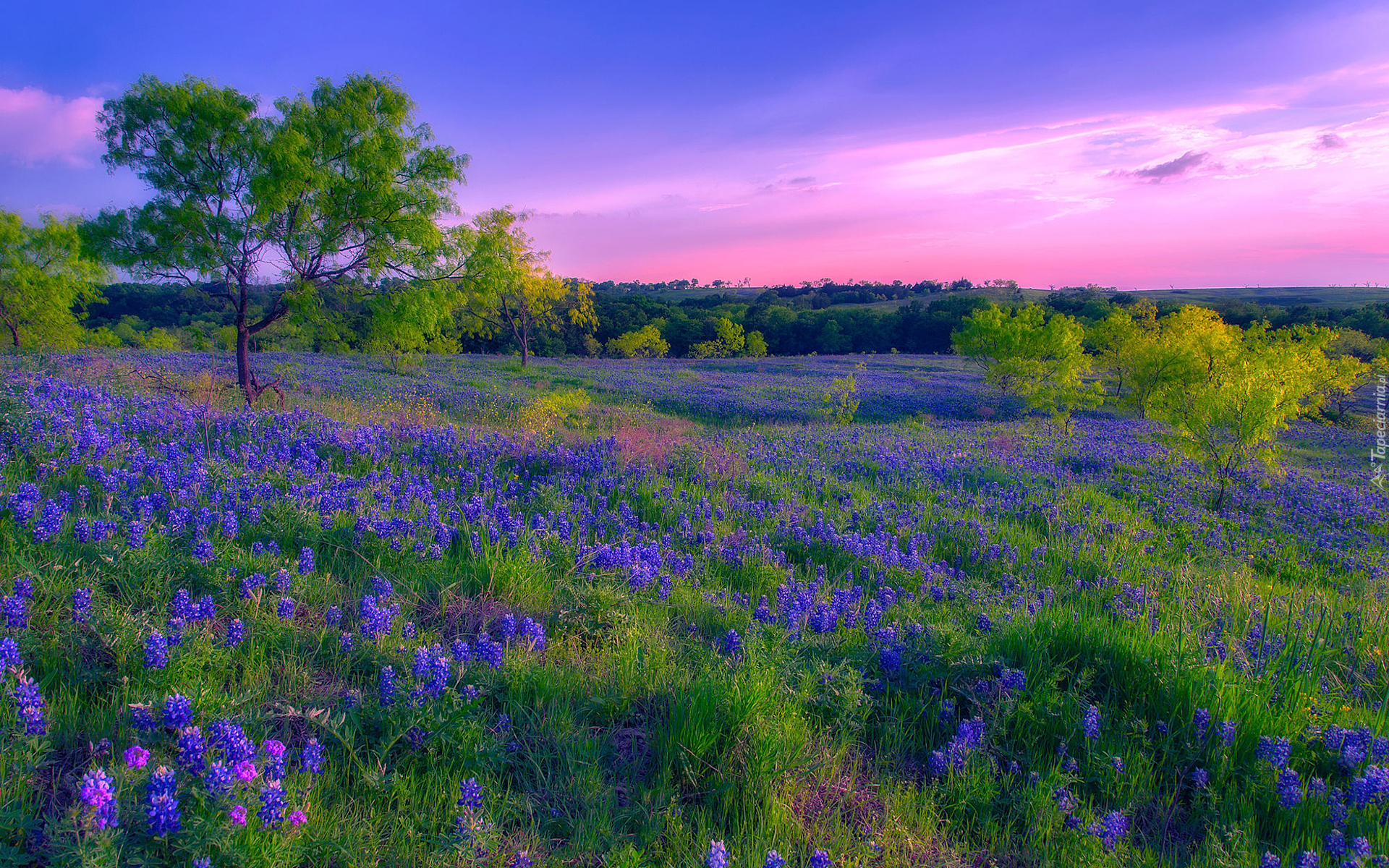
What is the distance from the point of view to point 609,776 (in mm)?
2447

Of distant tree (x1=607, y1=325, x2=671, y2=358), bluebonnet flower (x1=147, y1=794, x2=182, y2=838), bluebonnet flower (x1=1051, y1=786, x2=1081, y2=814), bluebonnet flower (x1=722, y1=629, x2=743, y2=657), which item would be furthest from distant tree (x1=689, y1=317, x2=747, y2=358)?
bluebonnet flower (x1=147, y1=794, x2=182, y2=838)

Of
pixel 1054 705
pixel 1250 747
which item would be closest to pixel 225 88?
pixel 1054 705

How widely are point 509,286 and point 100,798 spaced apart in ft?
46.9

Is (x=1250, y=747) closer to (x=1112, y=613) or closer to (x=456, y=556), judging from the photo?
(x=1112, y=613)

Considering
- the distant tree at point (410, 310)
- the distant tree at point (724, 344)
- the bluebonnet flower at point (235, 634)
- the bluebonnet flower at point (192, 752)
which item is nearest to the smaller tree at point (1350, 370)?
the distant tree at point (410, 310)

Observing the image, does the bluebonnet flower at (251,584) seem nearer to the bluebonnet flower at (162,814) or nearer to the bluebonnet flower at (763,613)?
the bluebonnet flower at (162,814)

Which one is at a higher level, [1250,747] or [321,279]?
[321,279]

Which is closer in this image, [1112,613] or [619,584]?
[619,584]

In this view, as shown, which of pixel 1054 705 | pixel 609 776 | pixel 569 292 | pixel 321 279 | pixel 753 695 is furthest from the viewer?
pixel 569 292

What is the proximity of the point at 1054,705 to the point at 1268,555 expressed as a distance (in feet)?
22.4

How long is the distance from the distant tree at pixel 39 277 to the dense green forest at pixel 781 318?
16.5ft

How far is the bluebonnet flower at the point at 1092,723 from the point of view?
2.77m

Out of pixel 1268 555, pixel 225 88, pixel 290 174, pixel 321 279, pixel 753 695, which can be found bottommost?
pixel 1268 555

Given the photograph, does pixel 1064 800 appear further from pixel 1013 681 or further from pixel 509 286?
pixel 509 286
